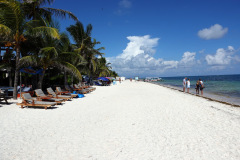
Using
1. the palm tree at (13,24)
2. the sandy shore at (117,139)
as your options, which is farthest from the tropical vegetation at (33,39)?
the sandy shore at (117,139)

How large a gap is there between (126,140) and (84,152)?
1111 mm

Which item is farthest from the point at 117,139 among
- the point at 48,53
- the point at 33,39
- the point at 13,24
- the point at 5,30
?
the point at 33,39

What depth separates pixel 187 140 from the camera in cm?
383

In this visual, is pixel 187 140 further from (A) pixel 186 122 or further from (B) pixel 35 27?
(B) pixel 35 27

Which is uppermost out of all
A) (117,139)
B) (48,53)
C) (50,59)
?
(48,53)

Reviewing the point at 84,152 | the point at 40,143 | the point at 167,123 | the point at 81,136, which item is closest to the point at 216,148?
the point at 167,123

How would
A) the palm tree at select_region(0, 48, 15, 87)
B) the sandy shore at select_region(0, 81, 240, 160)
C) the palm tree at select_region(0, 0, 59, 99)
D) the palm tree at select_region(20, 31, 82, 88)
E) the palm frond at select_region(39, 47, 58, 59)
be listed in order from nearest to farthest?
1. the sandy shore at select_region(0, 81, 240, 160)
2. the palm tree at select_region(0, 0, 59, 99)
3. the palm tree at select_region(20, 31, 82, 88)
4. the palm frond at select_region(39, 47, 58, 59)
5. the palm tree at select_region(0, 48, 15, 87)

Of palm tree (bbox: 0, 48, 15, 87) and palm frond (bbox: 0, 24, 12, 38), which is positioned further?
palm tree (bbox: 0, 48, 15, 87)

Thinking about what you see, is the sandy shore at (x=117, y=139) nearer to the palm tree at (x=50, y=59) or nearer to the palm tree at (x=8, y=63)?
the palm tree at (x=50, y=59)

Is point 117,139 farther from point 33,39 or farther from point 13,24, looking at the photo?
point 33,39

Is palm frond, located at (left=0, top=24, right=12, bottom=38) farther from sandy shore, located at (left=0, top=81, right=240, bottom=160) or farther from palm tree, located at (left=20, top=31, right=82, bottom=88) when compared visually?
sandy shore, located at (left=0, top=81, right=240, bottom=160)

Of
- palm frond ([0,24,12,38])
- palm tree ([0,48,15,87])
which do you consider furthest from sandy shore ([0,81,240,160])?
palm tree ([0,48,15,87])

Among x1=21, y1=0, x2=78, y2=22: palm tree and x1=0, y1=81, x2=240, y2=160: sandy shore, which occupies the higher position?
x1=21, y1=0, x2=78, y2=22: palm tree

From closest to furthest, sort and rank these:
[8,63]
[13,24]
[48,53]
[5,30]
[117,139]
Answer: [117,139] → [5,30] → [13,24] → [48,53] → [8,63]
